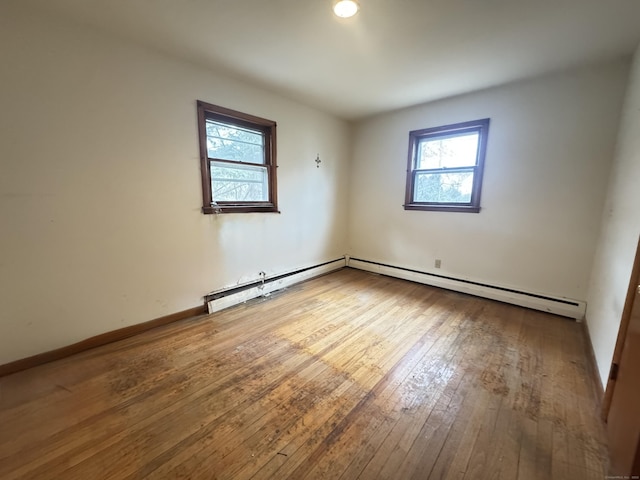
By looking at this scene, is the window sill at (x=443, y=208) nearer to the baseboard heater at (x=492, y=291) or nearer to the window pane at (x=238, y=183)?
the baseboard heater at (x=492, y=291)

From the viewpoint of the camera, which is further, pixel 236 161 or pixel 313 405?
pixel 236 161

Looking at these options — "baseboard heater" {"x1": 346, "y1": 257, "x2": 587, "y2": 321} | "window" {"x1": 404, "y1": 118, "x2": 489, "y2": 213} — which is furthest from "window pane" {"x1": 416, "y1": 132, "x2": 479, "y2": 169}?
"baseboard heater" {"x1": 346, "y1": 257, "x2": 587, "y2": 321}

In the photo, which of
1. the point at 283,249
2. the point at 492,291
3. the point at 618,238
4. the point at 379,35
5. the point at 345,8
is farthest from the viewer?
the point at 283,249

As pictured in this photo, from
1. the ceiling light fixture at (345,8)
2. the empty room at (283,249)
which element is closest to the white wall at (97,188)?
the empty room at (283,249)

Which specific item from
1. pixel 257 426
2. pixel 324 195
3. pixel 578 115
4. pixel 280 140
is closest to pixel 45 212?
pixel 257 426

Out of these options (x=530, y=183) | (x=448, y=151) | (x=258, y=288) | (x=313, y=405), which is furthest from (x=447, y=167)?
(x=313, y=405)

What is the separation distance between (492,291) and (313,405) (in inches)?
106

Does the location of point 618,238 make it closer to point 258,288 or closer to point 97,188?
point 258,288

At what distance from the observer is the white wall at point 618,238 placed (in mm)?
1606

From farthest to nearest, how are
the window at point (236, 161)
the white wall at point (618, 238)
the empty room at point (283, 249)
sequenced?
the window at point (236, 161) < the white wall at point (618, 238) < the empty room at point (283, 249)

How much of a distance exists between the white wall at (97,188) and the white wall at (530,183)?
7.87 ft

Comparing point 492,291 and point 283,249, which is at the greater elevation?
point 283,249

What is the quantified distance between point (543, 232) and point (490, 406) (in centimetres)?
213

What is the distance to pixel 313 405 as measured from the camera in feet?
5.10
